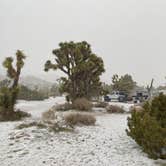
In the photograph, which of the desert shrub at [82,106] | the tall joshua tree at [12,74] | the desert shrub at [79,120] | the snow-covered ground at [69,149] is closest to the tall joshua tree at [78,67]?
the desert shrub at [82,106]

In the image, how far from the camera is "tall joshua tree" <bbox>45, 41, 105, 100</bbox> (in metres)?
21.0

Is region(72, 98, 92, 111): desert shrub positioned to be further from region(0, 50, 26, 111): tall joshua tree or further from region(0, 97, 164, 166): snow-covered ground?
region(0, 97, 164, 166): snow-covered ground

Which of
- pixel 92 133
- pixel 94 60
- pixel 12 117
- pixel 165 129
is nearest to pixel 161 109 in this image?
pixel 165 129

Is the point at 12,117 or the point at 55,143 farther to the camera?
the point at 12,117

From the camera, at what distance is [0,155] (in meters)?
8.57

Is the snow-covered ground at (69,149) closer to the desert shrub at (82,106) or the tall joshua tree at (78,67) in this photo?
the desert shrub at (82,106)

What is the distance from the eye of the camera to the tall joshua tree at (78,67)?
21.0 m

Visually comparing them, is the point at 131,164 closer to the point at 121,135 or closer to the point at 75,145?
the point at 75,145

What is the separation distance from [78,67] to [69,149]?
12.2 meters

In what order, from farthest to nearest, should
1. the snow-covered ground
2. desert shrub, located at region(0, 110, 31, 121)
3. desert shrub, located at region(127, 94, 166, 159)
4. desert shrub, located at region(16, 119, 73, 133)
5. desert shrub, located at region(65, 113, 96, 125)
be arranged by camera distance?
desert shrub, located at region(0, 110, 31, 121) < desert shrub, located at region(65, 113, 96, 125) < desert shrub, located at region(16, 119, 73, 133) < desert shrub, located at region(127, 94, 166, 159) < the snow-covered ground

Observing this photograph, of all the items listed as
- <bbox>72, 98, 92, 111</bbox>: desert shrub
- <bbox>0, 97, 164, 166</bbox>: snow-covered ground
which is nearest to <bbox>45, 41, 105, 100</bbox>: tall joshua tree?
<bbox>72, 98, 92, 111</bbox>: desert shrub

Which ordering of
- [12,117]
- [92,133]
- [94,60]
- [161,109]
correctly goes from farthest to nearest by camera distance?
[94,60] < [12,117] < [92,133] < [161,109]

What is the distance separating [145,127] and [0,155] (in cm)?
406

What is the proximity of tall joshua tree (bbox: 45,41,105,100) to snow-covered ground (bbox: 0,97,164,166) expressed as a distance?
9915 mm
